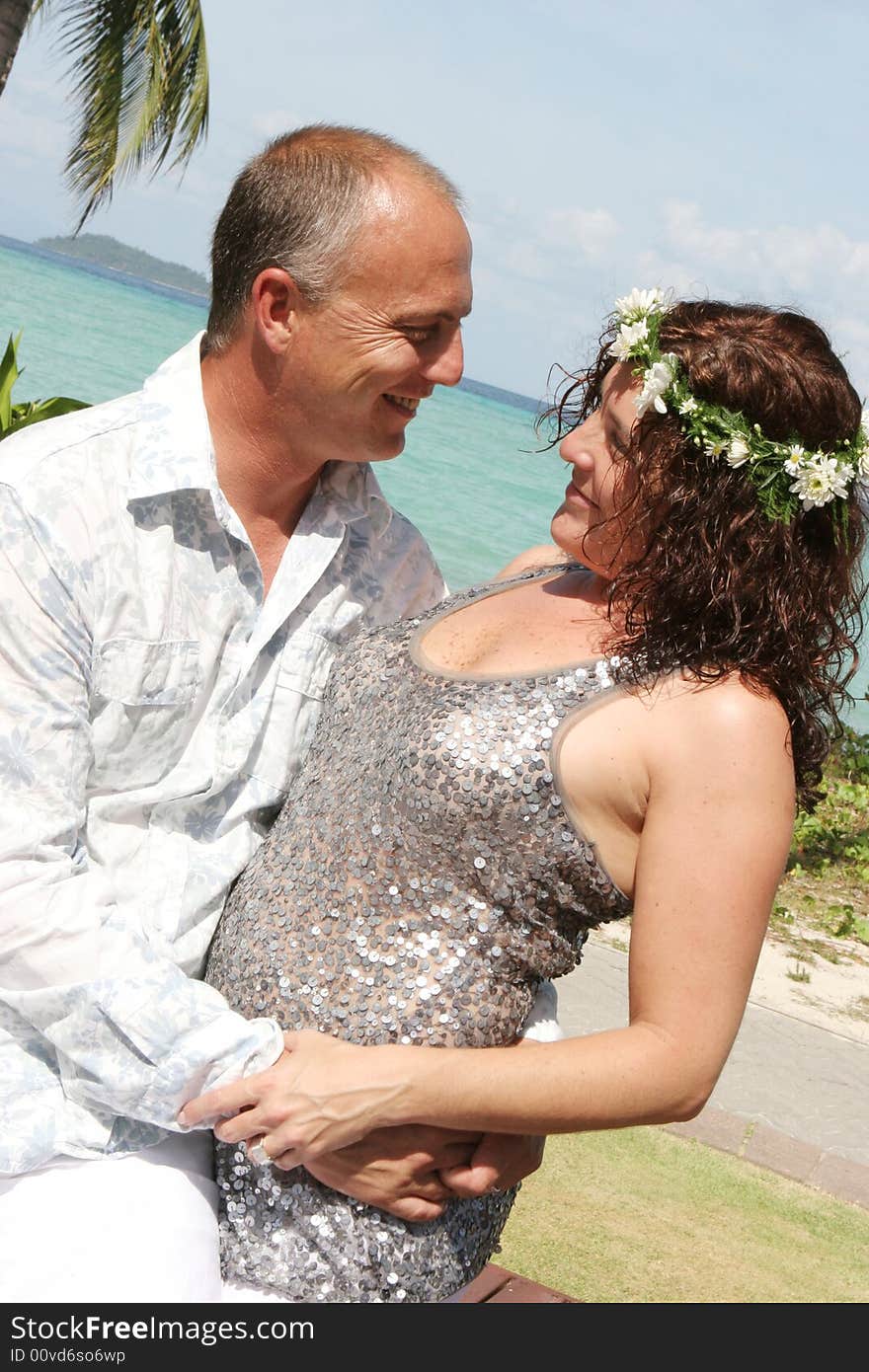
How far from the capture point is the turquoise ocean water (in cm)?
3031

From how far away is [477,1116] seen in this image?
2.29 meters

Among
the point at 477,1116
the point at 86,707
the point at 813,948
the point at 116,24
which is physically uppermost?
the point at 86,707

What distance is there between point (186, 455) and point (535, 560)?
83 cm

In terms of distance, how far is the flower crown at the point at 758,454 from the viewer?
2.35 m

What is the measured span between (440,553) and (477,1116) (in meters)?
25.4

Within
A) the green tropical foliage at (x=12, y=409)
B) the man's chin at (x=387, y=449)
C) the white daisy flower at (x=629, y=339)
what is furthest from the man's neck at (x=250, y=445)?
the green tropical foliage at (x=12, y=409)

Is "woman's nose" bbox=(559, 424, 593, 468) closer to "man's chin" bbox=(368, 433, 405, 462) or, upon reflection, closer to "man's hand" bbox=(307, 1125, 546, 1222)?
"man's chin" bbox=(368, 433, 405, 462)

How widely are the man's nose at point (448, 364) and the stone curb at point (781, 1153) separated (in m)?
3.11

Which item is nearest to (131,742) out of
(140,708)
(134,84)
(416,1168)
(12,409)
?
(140,708)

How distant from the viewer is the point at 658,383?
2402 millimetres

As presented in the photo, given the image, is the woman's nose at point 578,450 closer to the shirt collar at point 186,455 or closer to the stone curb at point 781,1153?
the shirt collar at point 186,455

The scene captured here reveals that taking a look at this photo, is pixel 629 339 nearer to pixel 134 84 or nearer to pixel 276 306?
pixel 276 306

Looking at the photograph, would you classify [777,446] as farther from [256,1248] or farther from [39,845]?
[256,1248]
